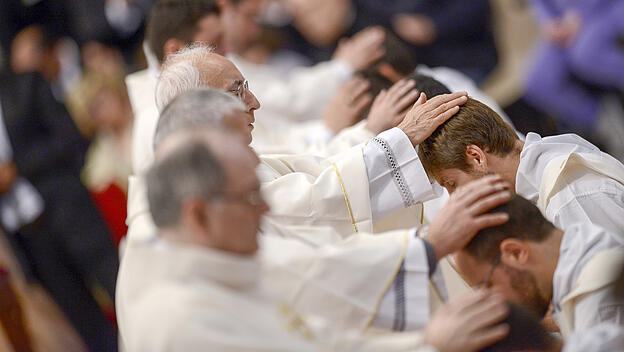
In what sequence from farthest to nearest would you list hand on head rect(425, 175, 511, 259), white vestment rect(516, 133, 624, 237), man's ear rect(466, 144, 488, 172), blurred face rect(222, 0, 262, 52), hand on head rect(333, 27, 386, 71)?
blurred face rect(222, 0, 262, 52) < hand on head rect(333, 27, 386, 71) < man's ear rect(466, 144, 488, 172) < white vestment rect(516, 133, 624, 237) < hand on head rect(425, 175, 511, 259)

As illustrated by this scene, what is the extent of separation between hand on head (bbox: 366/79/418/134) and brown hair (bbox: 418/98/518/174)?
0.36 metres

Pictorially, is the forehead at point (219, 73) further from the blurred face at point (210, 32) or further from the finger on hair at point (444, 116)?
the blurred face at point (210, 32)

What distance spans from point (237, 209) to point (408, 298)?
0.69 metres

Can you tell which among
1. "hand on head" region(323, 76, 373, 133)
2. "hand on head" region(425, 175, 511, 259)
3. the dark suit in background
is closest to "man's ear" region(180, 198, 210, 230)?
"hand on head" region(425, 175, 511, 259)

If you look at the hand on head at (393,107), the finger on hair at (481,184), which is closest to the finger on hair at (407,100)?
the hand on head at (393,107)

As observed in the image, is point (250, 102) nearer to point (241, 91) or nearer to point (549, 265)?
point (241, 91)

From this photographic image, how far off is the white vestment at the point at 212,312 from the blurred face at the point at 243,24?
3.66 m

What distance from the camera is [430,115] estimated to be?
305 cm

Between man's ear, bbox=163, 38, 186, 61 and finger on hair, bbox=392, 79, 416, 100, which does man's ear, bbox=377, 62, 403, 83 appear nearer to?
finger on hair, bbox=392, 79, 416, 100

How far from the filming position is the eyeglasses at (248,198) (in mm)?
2065

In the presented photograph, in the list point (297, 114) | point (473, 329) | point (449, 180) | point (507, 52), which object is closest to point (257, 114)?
point (297, 114)

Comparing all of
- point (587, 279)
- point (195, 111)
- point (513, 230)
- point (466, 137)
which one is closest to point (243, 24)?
point (466, 137)

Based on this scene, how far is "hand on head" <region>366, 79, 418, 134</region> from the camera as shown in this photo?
3438 millimetres

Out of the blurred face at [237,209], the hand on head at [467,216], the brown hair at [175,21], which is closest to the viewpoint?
the blurred face at [237,209]
